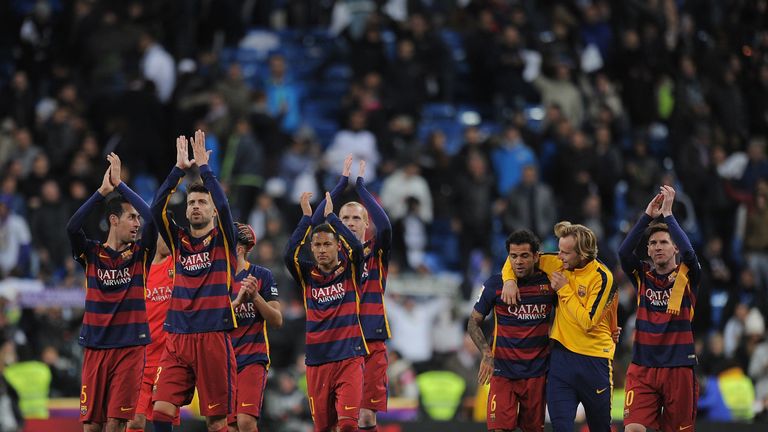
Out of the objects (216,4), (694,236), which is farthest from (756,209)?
(216,4)

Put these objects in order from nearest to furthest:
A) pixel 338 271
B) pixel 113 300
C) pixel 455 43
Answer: pixel 113 300 < pixel 338 271 < pixel 455 43

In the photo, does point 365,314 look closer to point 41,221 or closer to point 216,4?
point 41,221

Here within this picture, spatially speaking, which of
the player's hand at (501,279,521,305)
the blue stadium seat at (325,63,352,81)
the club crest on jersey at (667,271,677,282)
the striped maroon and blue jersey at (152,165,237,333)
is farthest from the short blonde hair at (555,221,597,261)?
the blue stadium seat at (325,63,352,81)

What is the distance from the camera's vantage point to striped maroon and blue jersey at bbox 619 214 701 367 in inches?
562

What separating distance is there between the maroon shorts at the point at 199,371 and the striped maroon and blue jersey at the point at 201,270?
0.37 feet

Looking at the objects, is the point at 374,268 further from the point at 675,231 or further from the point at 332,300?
the point at 675,231

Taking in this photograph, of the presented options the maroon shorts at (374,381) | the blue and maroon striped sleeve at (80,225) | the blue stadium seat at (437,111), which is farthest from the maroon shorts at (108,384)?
the blue stadium seat at (437,111)

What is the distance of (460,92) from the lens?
2745 centimetres

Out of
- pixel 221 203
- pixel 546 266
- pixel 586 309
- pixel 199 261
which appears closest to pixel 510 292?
pixel 546 266

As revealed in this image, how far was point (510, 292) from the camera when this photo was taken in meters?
14.0

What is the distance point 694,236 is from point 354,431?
37.3 ft

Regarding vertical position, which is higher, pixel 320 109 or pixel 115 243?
pixel 320 109

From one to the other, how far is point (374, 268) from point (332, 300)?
2.87 ft

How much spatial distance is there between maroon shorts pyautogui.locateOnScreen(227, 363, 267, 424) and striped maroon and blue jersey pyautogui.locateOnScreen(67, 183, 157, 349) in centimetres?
110
